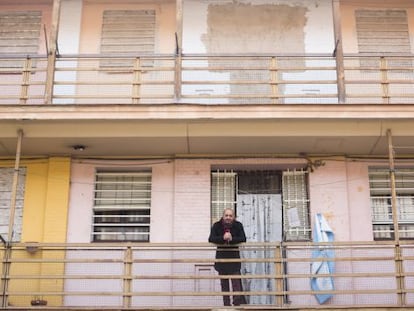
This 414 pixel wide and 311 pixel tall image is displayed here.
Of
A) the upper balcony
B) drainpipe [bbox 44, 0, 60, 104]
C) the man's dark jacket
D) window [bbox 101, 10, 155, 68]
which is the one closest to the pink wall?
the man's dark jacket

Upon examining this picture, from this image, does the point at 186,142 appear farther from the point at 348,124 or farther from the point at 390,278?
the point at 390,278

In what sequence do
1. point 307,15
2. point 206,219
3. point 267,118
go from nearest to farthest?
1. point 267,118
2. point 206,219
3. point 307,15

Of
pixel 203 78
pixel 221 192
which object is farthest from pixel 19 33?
pixel 221 192

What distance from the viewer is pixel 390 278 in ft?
36.6

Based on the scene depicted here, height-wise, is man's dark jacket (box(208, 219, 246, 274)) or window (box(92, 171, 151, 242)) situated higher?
window (box(92, 171, 151, 242))

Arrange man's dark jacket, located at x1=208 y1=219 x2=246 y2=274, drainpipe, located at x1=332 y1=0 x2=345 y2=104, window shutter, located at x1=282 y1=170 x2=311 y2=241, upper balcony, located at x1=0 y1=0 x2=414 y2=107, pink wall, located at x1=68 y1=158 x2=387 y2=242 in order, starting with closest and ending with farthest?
1. man's dark jacket, located at x1=208 y1=219 x2=246 y2=274
2. drainpipe, located at x1=332 y1=0 x2=345 y2=104
3. pink wall, located at x1=68 y1=158 x2=387 y2=242
4. window shutter, located at x1=282 y1=170 x2=311 y2=241
5. upper balcony, located at x1=0 y1=0 x2=414 y2=107

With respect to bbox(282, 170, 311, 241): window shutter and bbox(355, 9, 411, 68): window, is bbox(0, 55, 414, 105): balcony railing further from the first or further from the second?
bbox(282, 170, 311, 241): window shutter

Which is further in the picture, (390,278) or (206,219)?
(206,219)

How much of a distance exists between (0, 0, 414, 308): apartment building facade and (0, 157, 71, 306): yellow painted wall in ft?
0.08

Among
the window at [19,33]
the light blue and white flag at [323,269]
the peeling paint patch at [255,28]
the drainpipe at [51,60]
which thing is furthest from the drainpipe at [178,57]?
the light blue and white flag at [323,269]

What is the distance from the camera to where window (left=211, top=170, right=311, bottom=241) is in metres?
12.0

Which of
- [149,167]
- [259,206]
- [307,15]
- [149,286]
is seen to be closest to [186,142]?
[149,167]

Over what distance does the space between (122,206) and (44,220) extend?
58.2 inches

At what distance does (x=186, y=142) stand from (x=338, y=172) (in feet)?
9.73
